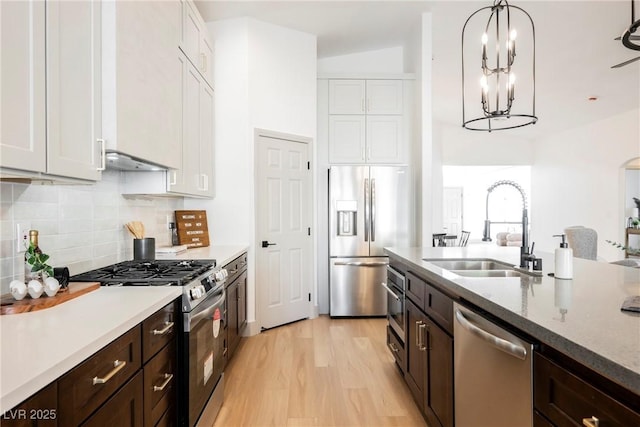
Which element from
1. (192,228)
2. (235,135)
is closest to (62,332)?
(192,228)

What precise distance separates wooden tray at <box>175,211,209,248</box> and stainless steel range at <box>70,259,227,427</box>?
3.43 ft

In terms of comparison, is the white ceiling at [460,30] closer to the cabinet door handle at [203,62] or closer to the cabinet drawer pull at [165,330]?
the cabinet door handle at [203,62]

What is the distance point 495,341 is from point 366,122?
384cm

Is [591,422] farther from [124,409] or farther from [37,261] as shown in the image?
[37,261]

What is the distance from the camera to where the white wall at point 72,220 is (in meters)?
1.54

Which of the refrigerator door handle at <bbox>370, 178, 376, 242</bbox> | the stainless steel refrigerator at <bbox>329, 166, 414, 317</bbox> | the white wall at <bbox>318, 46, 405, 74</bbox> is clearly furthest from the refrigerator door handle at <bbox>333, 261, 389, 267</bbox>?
the white wall at <bbox>318, 46, 405, 74</bbox>

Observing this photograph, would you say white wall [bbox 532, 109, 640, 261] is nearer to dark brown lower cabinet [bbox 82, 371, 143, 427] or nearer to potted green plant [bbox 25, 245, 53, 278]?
dark brown lower cabinet [bbox 82, 371, 143, 427]

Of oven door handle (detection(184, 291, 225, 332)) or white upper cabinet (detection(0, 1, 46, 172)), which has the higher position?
white upper cabinet (detection(0, 1, 46, 172))

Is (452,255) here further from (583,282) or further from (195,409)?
(195,409)

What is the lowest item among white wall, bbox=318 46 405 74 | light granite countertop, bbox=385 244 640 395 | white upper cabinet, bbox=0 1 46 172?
light granite countertop, bbox=385 244 640 395

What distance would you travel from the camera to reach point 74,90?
1.48m

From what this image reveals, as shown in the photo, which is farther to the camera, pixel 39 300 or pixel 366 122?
pixel 366 122

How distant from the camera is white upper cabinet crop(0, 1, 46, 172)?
1115 mm

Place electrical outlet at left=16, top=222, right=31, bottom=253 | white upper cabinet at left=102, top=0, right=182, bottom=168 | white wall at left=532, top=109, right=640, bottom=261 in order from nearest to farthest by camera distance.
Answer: electrical outlet at left=16, top=222, right=31, bottom=253, white upper cabinet at left=102, top=0, right=182, bottom=168, white wall at left=532, top=109, right=640, bottom=261
